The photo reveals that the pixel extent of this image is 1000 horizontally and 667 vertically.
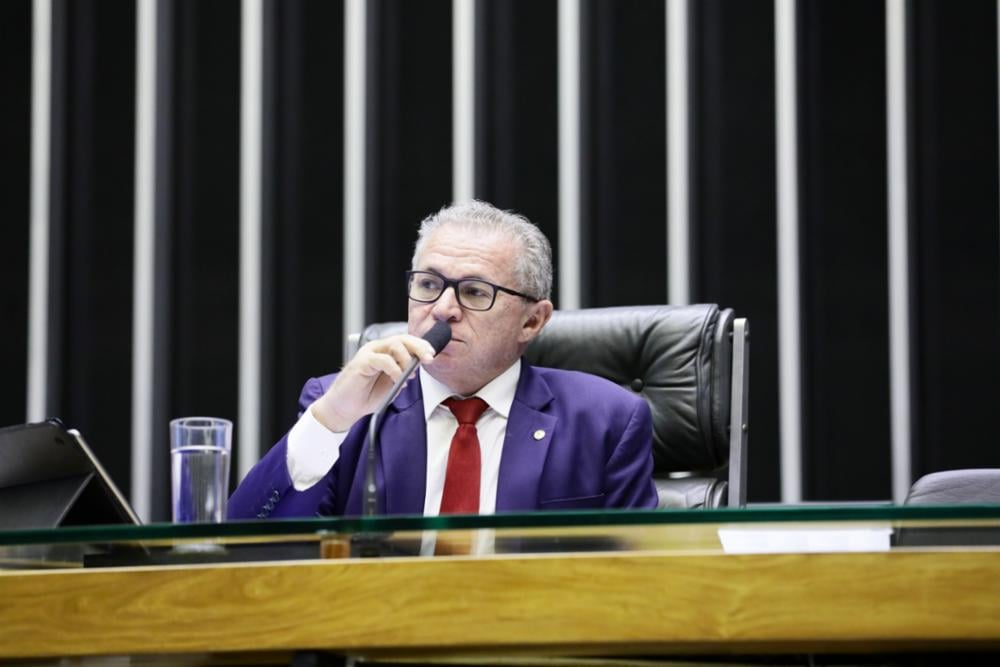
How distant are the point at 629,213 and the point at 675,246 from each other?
0.48ft

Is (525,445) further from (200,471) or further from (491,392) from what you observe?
(200,471)

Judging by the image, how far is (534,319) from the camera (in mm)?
2299

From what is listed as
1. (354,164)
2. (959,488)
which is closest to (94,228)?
(354,164)

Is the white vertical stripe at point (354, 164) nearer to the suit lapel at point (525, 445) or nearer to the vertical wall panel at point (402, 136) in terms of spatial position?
the vertical wall panel at point (402, 136)

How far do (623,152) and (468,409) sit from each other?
4.19 ft

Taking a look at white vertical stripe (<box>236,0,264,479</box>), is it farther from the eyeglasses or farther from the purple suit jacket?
the eyeglasses

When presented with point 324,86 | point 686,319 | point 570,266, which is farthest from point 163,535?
point 324,86

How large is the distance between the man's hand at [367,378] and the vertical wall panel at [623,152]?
1.36 m

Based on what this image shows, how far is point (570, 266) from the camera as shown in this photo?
324 centimetres

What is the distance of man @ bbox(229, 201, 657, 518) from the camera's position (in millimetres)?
2070

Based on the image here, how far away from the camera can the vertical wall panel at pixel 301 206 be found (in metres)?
3.34

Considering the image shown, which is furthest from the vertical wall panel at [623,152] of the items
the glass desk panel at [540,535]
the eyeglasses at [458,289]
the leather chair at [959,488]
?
the glass desk panel at [540,535]

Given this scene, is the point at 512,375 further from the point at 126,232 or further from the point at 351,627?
the point at 126,232

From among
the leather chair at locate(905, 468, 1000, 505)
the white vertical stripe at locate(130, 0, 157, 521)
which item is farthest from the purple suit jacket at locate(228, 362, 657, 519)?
the white vertical stripe at locate(130, 0, 157, 521)
